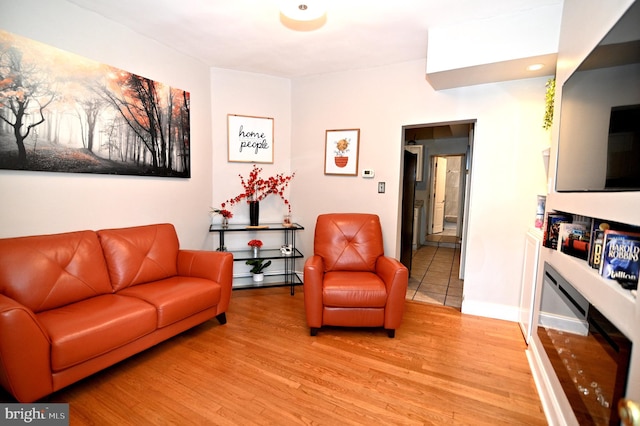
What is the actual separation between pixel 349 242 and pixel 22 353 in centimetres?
237

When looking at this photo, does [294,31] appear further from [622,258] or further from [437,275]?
[437,275]

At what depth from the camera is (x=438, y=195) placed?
738cm

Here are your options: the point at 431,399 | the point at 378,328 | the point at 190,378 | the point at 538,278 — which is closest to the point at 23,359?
the point at 190,378

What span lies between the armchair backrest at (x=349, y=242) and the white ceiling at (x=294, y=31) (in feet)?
5.55

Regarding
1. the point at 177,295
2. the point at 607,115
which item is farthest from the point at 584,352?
the point at 177,295

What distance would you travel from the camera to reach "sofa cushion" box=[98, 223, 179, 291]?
2252mm

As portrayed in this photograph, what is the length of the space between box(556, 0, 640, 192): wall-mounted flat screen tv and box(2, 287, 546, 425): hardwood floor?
4.44ft

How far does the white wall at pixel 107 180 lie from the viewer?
1927mm

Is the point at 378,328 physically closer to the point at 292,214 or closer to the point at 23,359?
the point at 292,214

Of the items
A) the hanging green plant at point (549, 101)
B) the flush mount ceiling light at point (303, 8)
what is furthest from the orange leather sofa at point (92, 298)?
the hanging green plant at point (549, 101)

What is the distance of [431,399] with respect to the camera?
1720mm

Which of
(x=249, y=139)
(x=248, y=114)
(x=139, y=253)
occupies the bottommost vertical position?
(x=139, y=253)

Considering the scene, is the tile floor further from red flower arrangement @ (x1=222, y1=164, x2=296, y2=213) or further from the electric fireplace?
red flower arrangement @ (x1=222, y1=164, x2=296, y2=213)

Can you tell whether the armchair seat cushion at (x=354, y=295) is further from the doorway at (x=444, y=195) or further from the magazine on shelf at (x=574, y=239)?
the doorway at (x=444, y=195)
